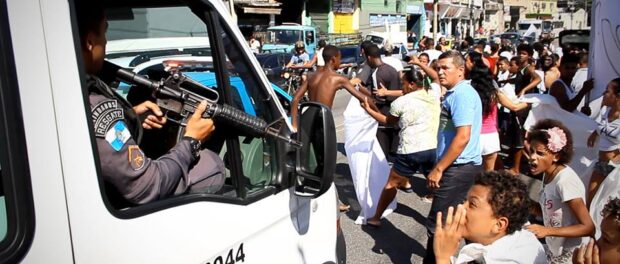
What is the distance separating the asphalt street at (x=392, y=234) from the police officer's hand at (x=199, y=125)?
8.85 feet

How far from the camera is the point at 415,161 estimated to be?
421 centimetres

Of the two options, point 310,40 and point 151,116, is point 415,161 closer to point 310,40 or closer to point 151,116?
point 151,116

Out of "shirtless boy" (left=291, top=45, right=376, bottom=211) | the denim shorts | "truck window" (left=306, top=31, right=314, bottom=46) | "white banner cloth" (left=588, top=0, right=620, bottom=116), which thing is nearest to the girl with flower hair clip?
the denim shorts

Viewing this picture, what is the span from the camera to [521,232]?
7.09ft

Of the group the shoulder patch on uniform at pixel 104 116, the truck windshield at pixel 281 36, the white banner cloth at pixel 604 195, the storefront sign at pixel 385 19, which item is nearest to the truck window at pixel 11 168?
the shoulder patch on uniform at pixel 104 116

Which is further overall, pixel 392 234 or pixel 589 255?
pixel 392 234

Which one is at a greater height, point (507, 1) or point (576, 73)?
point (507, 1)

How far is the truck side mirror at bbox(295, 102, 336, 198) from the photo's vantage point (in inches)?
79.3

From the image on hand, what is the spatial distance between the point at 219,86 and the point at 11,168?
88 centimetres

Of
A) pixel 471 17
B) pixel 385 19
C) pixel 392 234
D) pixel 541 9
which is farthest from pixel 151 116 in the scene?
pixel 541 9

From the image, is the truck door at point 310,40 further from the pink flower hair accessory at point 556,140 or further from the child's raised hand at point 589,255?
the child's raised hand at point 589,255

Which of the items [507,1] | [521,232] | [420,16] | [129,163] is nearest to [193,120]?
[129,163]

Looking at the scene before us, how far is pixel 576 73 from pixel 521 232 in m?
4.32

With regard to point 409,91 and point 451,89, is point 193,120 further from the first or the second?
point 409,91
